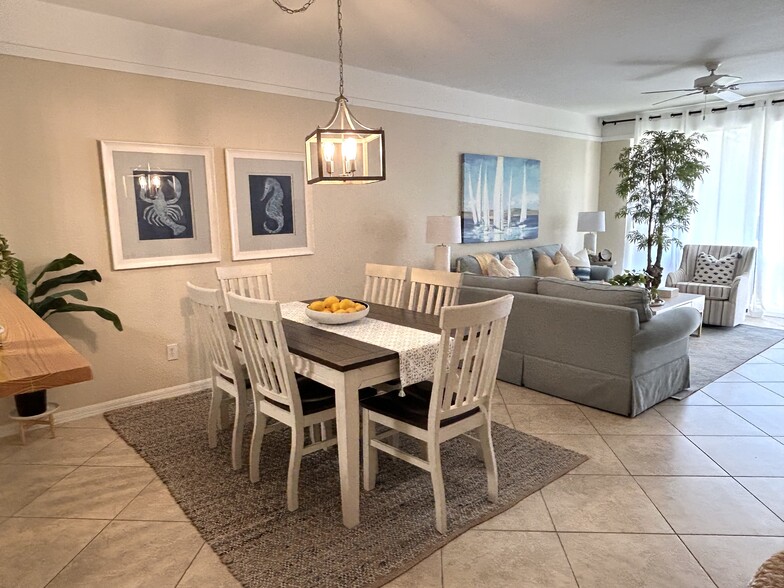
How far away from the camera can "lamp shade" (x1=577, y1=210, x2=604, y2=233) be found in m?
6.54

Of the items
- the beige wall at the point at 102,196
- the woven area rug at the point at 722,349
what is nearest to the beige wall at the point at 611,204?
the woven area rug at the point at 722,349

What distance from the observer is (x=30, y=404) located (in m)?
3.01

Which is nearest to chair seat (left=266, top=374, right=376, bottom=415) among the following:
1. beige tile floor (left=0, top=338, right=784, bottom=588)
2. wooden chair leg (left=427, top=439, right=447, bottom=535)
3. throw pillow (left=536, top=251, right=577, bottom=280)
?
wooden chair leg (left=427, top=439, right=447, bottom=535)

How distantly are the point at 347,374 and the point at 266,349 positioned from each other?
0.40m

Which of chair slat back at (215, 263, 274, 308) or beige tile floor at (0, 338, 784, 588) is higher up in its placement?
chair slat back at (215, 263, 274, 308)

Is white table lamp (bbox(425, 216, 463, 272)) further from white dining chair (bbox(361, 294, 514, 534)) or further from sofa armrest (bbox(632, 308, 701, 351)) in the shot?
white dining chair (bbox(361, 294, 514, 534))

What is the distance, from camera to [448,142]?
5301 millimetres

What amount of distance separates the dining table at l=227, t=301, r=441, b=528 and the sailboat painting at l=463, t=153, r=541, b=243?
357cm

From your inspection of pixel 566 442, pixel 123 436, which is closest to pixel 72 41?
pixel 123 436

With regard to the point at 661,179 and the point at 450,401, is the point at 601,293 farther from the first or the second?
the point at 661,179

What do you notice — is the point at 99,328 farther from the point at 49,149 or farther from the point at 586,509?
the point at 586,509

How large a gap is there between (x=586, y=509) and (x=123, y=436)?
265 cm

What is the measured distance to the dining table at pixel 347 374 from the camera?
209 centimetres

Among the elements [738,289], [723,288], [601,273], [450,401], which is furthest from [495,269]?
[450,401]
